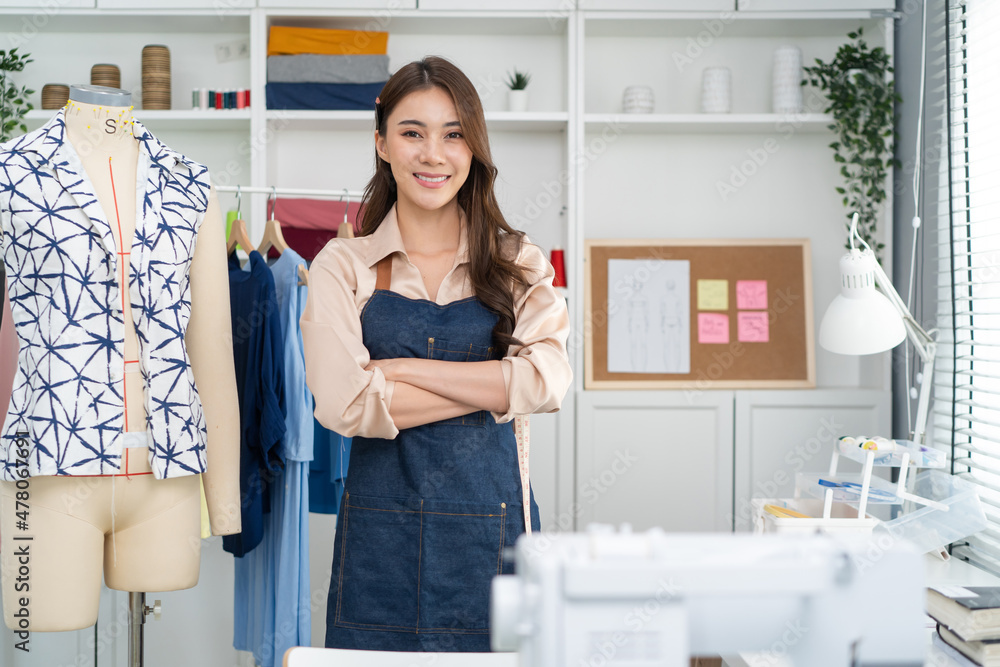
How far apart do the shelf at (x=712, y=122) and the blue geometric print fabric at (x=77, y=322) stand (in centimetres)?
177

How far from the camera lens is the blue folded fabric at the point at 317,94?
282 centimetres

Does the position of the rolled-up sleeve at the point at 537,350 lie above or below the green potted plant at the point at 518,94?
below

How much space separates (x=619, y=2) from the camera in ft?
9.25

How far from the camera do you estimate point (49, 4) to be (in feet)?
9.17

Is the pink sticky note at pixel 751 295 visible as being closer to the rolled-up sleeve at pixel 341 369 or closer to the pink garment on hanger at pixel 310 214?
the pink garment on hanger at pixel 310 214

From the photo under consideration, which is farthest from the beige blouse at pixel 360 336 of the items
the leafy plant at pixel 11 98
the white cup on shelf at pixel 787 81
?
the leafy plant at pixel 11 98

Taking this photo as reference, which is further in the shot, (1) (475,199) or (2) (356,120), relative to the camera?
(2) (356,120)

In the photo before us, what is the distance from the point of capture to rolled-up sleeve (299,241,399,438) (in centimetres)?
142

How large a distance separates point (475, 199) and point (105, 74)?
1.97 m

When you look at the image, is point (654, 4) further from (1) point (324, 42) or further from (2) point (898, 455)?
(2) point (898, 455)

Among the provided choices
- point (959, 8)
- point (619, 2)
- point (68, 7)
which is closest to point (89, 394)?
point (68, 7)

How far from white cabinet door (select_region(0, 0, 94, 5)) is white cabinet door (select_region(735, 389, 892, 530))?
2.73 metres

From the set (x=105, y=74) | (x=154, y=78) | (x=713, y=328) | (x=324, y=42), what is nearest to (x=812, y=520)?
(x=713, y=328)
